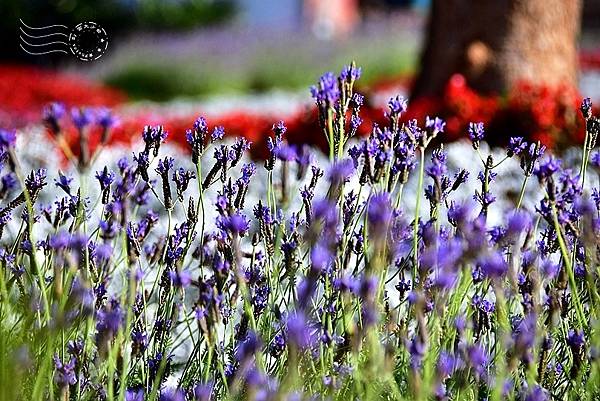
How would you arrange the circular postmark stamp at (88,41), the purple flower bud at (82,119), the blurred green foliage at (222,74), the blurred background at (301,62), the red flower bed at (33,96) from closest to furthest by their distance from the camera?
the purple flower bud at (82,119), the circular postmark stamp at (88,41), the blurred background at (301,62), the red flower bed at (33,96), the blurred green foliage at (222,74)

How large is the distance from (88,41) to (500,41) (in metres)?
3.24

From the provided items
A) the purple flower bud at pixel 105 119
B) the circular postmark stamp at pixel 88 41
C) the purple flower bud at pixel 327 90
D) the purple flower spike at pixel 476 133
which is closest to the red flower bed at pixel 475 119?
the circular postmark stamp at pixel 88 41

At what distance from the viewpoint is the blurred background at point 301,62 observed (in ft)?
18.0

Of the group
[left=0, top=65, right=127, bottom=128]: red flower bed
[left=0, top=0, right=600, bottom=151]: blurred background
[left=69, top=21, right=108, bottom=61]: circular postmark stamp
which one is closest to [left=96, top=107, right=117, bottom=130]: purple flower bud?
[left=69, top=21, right=108, bottom=61]: circular postmark stamp

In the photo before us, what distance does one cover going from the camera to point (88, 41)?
324 cm

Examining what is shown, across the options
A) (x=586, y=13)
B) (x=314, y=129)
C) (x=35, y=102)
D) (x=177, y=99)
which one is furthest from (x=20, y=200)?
(x=586, y=13)

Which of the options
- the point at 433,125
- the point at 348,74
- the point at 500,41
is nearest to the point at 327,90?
the point at 348,74

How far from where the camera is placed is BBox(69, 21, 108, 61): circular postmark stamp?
3.03m

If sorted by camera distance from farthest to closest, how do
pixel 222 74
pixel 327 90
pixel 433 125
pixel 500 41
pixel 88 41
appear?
1. pixel 222 74
2. pixel 500 41
3. pixel 88 41
4. pixel 433 125
5. pixel 327 90

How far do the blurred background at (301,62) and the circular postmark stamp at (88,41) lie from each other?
2155 millimetres

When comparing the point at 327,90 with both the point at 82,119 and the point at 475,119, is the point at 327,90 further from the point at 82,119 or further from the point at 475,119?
the point at 475,119

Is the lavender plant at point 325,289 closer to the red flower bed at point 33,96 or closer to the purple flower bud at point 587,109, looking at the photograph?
the purple flower bud at point 587,109

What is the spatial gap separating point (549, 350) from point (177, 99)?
→ 1048 cm

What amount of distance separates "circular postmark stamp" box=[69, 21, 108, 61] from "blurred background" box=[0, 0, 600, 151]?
2.15 metres
